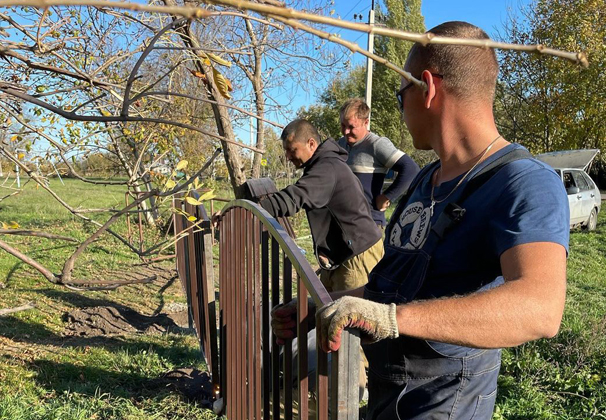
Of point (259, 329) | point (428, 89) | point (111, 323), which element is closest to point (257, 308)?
point (259, 329)

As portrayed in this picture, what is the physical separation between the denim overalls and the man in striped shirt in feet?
10.8

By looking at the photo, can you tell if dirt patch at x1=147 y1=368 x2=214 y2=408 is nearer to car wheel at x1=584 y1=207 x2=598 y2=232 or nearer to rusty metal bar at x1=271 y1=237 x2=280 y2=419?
rusty metal bar at x1=271 y1=237 x2=280 y2=419

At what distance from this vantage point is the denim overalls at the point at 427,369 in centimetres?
147

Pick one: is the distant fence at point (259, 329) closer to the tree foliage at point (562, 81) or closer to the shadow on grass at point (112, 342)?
the shadow on grass at point (112, 342)

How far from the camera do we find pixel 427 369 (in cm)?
149

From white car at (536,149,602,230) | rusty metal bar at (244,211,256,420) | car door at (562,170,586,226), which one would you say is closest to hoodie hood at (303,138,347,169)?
rusty metal bar at (244,211,256,420)

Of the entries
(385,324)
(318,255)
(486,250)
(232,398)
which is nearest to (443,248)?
(486,250)

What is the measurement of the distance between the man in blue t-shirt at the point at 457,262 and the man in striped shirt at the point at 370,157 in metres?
3.03

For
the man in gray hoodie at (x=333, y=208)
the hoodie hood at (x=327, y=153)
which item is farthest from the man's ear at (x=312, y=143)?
the hoodie hood at (x=327, y=153)

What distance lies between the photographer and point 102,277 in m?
7.32

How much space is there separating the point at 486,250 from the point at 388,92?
28401 millimetres

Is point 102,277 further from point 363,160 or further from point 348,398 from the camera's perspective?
point 348,398

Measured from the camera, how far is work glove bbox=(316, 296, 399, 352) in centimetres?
117

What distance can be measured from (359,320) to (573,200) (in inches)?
464
